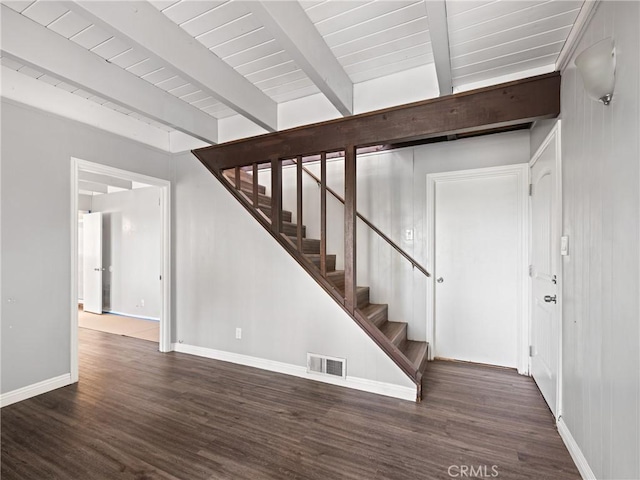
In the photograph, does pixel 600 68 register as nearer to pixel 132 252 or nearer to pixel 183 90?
pixel 183 90

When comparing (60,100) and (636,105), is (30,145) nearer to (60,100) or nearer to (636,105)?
(60,100)

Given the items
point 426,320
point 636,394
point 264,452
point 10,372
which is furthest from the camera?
point 426,320

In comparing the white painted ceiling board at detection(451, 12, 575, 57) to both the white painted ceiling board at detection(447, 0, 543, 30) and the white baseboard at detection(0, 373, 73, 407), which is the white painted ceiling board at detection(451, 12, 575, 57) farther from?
the white baseboard at detection(0, 373, 73, 407)

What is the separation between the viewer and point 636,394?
1.19 meters

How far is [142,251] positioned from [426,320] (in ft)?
17.2

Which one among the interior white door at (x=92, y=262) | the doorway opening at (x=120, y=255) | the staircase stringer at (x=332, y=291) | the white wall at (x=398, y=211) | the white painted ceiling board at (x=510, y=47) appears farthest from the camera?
the interior white door at (x=92, y=262)

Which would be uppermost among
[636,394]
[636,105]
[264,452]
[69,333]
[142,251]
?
[636,105]

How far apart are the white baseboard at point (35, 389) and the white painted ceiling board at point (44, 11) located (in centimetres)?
282

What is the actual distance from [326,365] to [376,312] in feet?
2.47

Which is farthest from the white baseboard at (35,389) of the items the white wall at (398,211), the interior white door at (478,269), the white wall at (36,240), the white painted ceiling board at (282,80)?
the interior white door at (478,269)

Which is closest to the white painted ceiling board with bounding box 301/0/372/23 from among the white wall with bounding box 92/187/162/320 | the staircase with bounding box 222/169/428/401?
the staircase with bounding box 222/169/428/401

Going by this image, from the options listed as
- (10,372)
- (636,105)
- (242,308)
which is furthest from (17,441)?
(636,105)

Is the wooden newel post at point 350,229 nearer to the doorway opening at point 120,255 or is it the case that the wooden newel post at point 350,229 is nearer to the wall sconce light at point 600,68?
the wall sconce light at point 600,68

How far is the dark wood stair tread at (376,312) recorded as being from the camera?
121 inches
